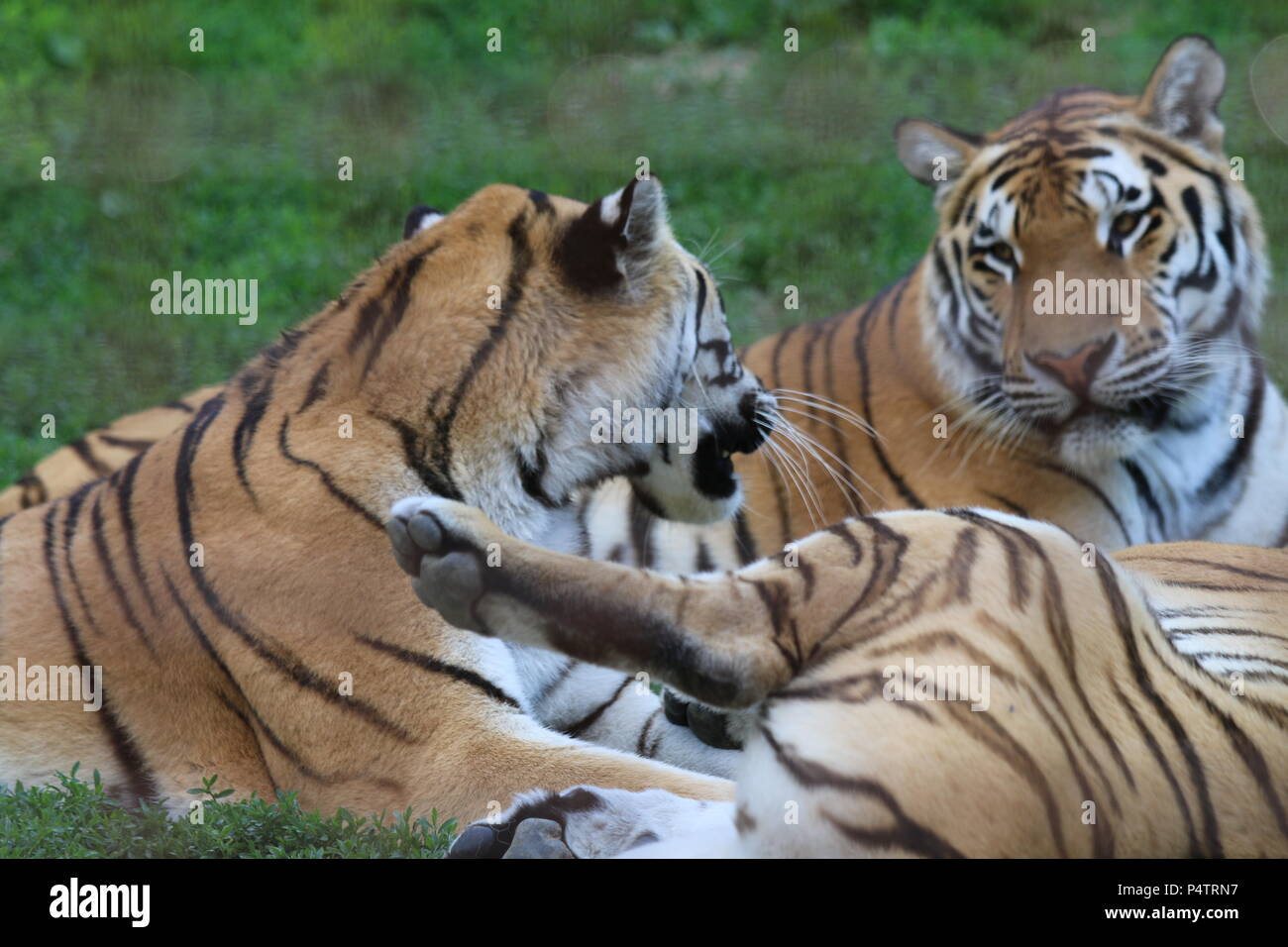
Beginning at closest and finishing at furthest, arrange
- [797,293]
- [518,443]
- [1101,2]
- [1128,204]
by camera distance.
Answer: [518,443] < [1128,204] < [797,293] < [1101,2]

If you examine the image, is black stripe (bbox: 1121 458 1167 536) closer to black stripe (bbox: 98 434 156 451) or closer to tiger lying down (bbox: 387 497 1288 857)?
tiger lying down (bbox: 387 497 1288 857)

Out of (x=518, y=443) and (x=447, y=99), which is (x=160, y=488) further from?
(x=447, y=99)

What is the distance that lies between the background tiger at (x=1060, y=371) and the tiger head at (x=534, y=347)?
0.45 meters

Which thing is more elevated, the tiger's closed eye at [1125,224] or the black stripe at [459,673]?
the tiger's closed eye at [1125,224]

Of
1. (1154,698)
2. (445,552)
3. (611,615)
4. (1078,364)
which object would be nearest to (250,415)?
(445,552)

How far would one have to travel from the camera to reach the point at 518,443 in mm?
2402

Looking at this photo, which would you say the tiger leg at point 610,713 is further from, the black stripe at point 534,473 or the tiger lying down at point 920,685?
the tiger lying down at point 920,685

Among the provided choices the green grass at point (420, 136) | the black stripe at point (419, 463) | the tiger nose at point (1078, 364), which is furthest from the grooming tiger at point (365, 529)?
the green grass at point (420, 136)

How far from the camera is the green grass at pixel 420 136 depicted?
421 centimetres

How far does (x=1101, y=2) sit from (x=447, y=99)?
2035 mm

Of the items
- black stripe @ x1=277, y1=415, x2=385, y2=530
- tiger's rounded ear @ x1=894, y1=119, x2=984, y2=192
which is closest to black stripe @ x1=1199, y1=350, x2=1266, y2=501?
tiger's rounded ear @ x1=894, y1=119, x2=984, y2=192

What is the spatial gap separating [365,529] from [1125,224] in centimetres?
158

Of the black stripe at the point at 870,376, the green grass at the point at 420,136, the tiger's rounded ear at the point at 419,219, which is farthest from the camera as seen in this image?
the green grass at the point at 420,136
